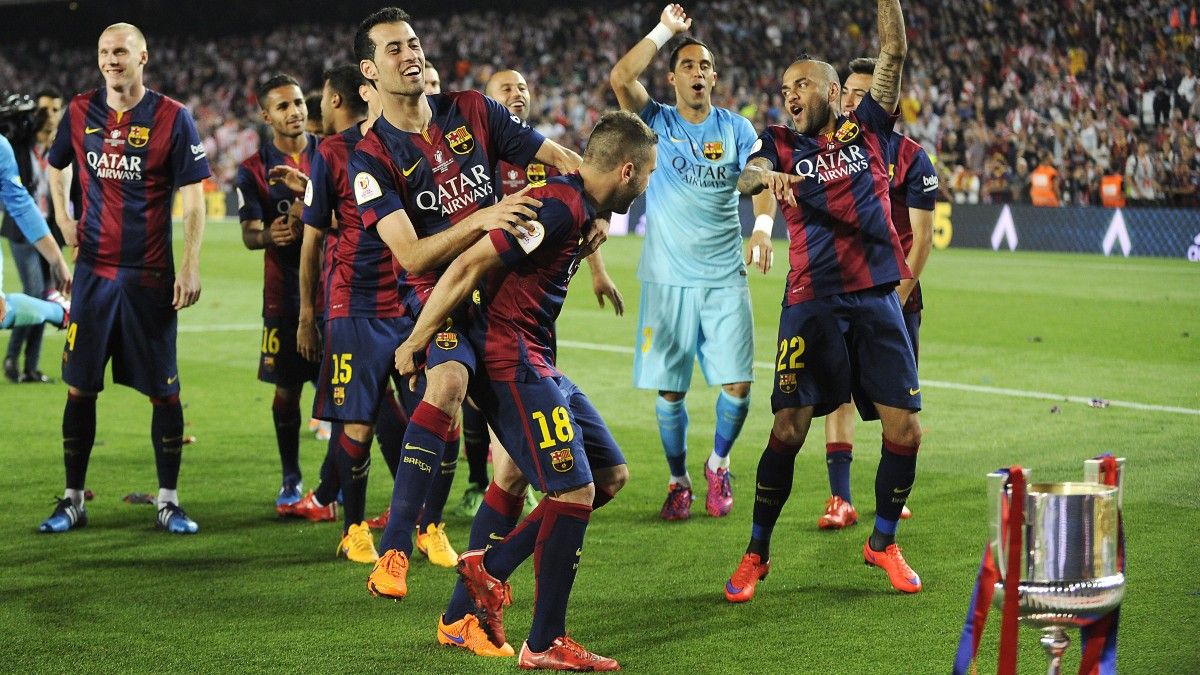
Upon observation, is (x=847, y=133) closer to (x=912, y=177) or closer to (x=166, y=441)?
(x=912, y=177)

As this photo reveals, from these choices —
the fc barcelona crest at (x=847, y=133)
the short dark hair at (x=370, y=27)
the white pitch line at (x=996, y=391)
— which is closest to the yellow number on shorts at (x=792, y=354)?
the fc barcelona crest at (x=847, y=133)

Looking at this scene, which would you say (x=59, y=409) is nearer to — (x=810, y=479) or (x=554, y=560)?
(x=810, y=479)

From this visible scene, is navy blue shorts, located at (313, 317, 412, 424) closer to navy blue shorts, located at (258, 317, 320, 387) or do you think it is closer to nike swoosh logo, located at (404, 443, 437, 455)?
navy blue shorts, located at (258, 317, 320, 387)

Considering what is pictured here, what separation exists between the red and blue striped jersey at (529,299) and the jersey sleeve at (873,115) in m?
1.71

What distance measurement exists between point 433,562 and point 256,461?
9.22 ft

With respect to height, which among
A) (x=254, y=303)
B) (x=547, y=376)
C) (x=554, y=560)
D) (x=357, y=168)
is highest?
(x=357, y=168)

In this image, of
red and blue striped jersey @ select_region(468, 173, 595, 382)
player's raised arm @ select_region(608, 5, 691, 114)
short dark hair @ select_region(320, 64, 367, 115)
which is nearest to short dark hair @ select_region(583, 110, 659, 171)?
red and blue striped jersey @ select_region(468, 173, 595, 382)

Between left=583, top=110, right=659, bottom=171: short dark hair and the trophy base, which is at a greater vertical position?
left=583, top=110, right=659, bottom=171: short dark hair

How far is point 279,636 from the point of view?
16.0 feet

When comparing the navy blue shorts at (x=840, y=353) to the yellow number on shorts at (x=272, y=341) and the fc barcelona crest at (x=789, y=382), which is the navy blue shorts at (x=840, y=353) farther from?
the yellow number on shorts at (x=272, y=341)

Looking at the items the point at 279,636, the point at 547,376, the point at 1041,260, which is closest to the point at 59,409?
the point at 279,636

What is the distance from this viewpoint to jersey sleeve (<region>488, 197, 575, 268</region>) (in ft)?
14.2

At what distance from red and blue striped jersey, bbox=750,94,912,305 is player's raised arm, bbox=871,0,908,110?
66mm

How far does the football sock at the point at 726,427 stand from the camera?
703 cm
